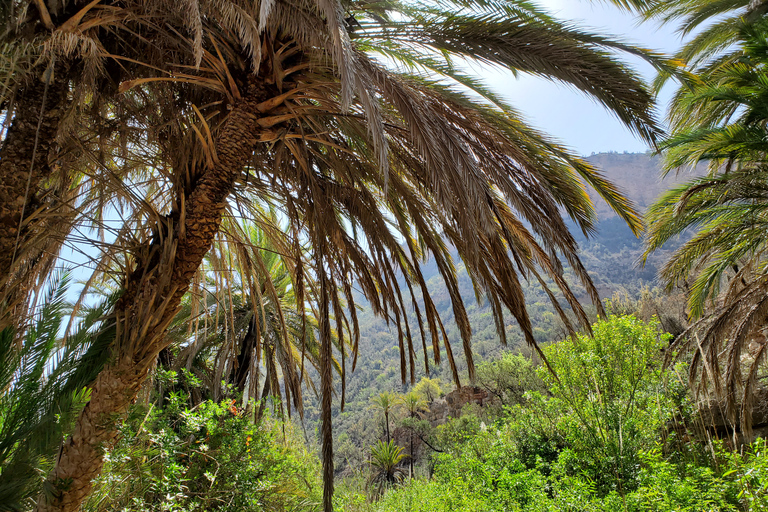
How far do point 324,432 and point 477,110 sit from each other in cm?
281

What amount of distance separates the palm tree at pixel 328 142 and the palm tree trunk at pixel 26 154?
0.26 ft

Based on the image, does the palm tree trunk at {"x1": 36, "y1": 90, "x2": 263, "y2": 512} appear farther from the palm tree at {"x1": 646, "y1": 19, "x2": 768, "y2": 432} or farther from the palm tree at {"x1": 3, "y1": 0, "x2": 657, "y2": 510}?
the palm tree at {"x1": 646, "y1": 19, "x2": 768, "y2": 432}

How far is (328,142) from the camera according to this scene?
3377 mm

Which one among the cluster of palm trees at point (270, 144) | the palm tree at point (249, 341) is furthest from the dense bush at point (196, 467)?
the cluster of palm trees at point (270, 144)

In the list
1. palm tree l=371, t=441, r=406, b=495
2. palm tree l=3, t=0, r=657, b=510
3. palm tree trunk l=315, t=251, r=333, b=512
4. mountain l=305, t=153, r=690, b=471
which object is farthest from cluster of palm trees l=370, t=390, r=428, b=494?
palm tree l=3, t=0, r=657, b=510

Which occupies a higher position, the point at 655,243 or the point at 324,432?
the point at 655,243

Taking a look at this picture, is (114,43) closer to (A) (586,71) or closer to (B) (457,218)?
(B) (457,218)

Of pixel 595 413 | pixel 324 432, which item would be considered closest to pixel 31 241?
pixel 324 432

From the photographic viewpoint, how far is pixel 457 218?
2818 mm

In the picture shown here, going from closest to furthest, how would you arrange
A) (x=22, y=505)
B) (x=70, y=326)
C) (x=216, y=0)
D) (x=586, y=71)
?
1. (x=22, y=505)
2. (x=216, y=0)
3. (x=586, y=71)
4. (x=70, y=326)

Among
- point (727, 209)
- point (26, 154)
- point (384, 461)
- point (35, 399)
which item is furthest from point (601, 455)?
point (384, 461)

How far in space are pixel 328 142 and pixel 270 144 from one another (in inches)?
27.9

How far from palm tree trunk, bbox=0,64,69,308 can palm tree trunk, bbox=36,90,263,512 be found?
0.66 metres

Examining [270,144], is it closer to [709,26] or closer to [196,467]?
[196,467]
